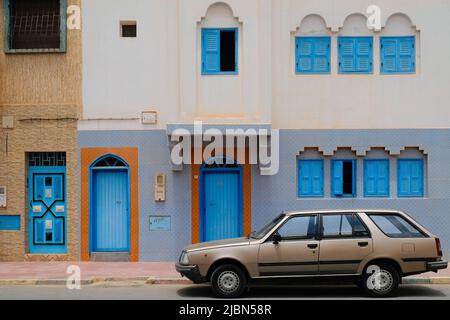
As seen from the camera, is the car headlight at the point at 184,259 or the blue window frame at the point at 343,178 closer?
the car headlight at the point at 184,259

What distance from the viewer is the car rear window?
39.4ft

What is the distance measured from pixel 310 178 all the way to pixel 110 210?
5.13 metres

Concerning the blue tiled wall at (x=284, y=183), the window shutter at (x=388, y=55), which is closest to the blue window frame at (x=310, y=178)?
the blue tiled wall at (x=284, y=183)

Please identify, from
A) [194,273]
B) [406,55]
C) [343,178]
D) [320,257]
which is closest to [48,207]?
[194,273]

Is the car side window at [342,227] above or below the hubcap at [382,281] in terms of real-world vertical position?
above

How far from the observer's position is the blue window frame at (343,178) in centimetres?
1658

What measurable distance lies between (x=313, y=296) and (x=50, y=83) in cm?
882

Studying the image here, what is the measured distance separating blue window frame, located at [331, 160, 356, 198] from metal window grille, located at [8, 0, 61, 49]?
7.75 meters

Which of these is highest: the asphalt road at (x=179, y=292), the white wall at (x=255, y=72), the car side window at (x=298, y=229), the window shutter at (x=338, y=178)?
the white wall at (x=255, y=72)

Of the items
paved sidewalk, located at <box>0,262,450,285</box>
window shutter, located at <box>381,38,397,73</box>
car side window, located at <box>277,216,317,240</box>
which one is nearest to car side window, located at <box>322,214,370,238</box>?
car side window, located at <box>277,216,317,240</box>

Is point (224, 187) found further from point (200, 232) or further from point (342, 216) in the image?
point (342, 216)

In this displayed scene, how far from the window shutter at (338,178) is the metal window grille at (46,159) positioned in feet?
22.7

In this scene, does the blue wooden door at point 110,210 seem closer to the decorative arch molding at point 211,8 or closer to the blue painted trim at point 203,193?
the blue painted trim at point 203,193

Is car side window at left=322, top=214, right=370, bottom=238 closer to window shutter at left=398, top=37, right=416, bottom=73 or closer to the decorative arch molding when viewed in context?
window shutter at left=398, top=37, right=416, bottom=73
